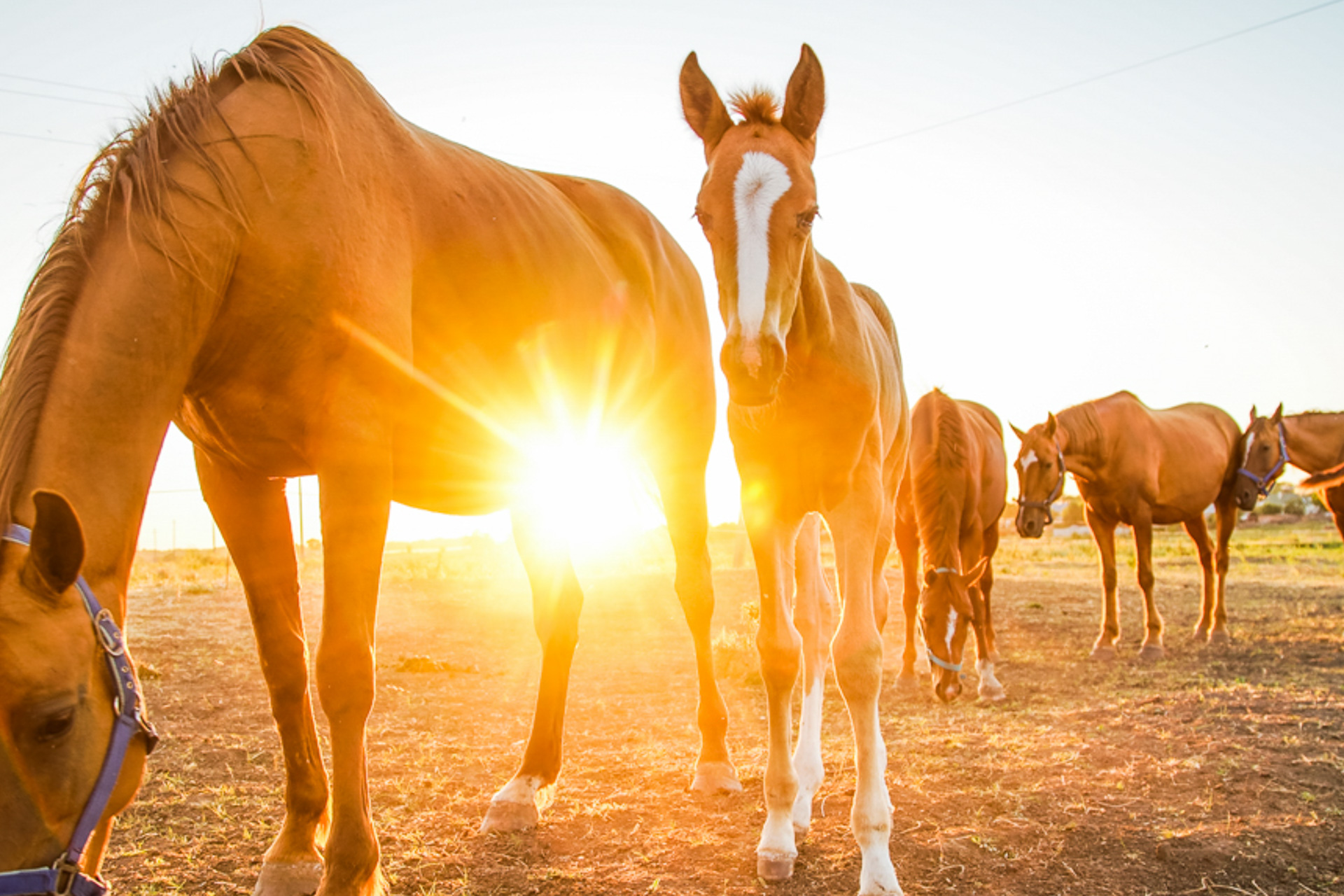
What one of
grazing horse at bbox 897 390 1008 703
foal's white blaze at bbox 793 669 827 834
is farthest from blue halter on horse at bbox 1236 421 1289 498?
foal's white blaze at bbox 793 669 827 834

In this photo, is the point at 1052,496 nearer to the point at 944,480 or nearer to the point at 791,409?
the point at 944,480

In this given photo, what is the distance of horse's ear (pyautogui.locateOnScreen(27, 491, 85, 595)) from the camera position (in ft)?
5.92

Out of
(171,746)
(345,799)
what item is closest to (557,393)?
(345,799)

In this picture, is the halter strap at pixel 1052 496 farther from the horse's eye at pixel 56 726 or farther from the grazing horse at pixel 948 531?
the horse's eye at pixel 56 726

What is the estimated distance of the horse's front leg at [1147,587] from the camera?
941 cm

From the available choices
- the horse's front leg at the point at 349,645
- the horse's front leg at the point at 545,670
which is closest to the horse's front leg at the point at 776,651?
the horse's front leg at the point at 545,670

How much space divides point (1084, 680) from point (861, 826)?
229 inches

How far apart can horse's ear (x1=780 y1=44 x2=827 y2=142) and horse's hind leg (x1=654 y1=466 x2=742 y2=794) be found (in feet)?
8.10

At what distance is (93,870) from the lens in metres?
2.18

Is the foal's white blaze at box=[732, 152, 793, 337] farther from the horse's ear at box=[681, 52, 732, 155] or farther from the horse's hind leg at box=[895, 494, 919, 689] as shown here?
the horse's hind leg at box=[895, 494, 919, 689]

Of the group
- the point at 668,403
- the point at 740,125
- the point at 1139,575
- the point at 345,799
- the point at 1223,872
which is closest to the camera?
the point at 345,799

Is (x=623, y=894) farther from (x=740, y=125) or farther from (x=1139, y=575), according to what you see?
(x=1139, y=575)

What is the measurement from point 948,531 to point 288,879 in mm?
5564

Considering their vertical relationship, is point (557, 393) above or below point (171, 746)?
above
